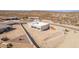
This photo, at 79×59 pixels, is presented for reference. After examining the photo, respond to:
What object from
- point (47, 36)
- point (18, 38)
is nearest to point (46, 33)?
point (47, 36)

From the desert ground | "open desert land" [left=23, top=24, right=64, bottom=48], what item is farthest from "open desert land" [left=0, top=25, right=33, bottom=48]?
"open desert land" [left=23, top=24, right=64, bottom=48]

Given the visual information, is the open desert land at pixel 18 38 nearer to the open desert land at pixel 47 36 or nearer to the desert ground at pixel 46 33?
the desert ground at pixel 46 33

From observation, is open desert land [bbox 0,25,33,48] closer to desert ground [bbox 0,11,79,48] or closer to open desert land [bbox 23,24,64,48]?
desert ground [bbox 0,11,79,48]

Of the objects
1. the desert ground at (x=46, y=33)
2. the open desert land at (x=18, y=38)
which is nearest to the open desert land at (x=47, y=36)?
the desert ground at (x=46, y=33)

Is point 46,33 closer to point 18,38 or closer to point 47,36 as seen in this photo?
point 47,36

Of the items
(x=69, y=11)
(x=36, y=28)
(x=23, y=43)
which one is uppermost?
(x=69, y=11)
